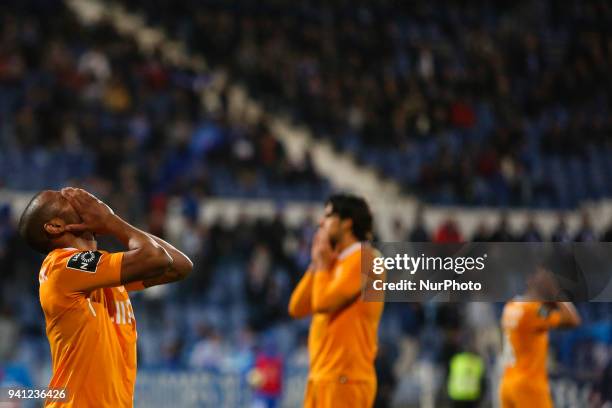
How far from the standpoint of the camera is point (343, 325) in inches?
227

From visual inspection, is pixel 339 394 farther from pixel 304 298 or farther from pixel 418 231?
pixel 418 231

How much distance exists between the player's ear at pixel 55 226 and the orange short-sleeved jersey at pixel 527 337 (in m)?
4.05

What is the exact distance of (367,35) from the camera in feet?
70.0

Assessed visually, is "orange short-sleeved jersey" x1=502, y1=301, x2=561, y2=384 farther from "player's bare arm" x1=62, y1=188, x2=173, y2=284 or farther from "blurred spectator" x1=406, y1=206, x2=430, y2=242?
"blurred spectator" x1=406, y1=206, x2=430, y2=242

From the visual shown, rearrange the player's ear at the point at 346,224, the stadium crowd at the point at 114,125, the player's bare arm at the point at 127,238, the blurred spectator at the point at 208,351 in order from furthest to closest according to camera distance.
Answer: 1. the stadium crowd at the point at 114,125
2. the blurred spectator at the point at 208,351
3. the player's ear at the point at 346,224
4. the player's bare arm at the point at 127,238

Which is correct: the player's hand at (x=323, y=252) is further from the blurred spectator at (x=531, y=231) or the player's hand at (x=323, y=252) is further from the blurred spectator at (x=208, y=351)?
the blurred spectator at (x=531, y=231)

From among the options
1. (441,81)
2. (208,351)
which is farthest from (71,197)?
(441,81)

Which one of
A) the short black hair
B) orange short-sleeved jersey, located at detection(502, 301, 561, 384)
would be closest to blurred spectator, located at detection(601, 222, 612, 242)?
orange short-sleeved jersey, located at detection(502, 301, 561, 384)

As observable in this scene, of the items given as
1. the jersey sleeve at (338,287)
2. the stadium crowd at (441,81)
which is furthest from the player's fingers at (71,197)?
the stadium crowd at (441,81)

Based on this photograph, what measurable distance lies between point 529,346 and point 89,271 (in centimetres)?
426

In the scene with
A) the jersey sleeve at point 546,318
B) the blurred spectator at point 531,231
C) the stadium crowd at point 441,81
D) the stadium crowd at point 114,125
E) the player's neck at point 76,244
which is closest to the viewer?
the player's neck at point 76,244

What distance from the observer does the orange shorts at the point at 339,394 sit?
18.7 ft

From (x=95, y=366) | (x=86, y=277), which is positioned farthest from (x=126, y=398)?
(x=86, y=277)

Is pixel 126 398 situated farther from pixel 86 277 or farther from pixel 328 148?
pixel 328 148
